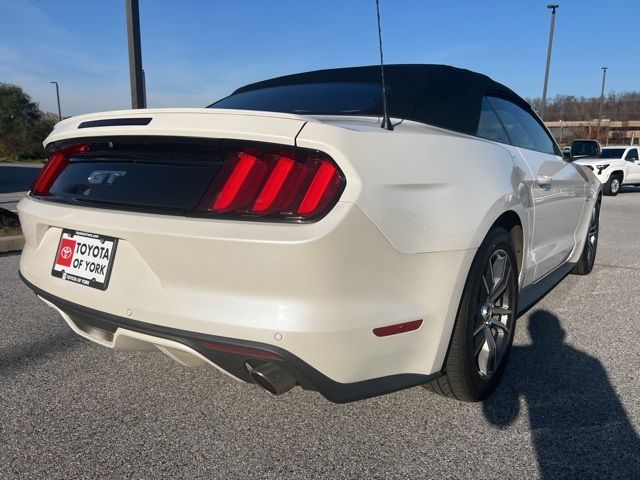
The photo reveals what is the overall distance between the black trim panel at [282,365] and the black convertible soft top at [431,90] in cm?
114

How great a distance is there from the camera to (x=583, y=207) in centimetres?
420

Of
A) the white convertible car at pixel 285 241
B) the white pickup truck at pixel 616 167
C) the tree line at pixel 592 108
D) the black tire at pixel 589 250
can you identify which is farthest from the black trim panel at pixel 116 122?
the tree line at pixel 592 108

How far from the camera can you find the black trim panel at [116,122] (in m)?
1.99

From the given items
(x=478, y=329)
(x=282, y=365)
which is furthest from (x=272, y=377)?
(x=478, y=329)

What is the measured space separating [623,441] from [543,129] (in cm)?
240

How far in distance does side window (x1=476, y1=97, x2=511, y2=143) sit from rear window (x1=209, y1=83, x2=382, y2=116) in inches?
21.4

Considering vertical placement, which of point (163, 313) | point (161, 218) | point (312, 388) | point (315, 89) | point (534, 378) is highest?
point (315, 89)

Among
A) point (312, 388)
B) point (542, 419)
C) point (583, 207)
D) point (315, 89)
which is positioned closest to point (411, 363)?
point (312, 388)

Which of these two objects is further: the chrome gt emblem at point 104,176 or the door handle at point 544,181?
the door handle at point 544,181

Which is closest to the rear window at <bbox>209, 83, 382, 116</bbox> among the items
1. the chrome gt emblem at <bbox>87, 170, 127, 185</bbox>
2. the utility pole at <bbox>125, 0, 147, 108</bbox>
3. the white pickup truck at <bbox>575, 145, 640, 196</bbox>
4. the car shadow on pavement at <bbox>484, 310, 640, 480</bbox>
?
the chrome gt emblem at <bbox>87, 170, 127, 185</bbox>

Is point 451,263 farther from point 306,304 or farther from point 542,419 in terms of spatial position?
point 542,419

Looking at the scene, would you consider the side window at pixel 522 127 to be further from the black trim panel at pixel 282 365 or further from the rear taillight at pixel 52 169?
the rear taillight at pixel 52 169

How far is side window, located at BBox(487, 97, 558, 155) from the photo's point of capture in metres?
3.11

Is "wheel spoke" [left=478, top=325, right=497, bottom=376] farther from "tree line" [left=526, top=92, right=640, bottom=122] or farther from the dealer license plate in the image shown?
"tree line" [left=526, top=92, right=640, bottom=122]
